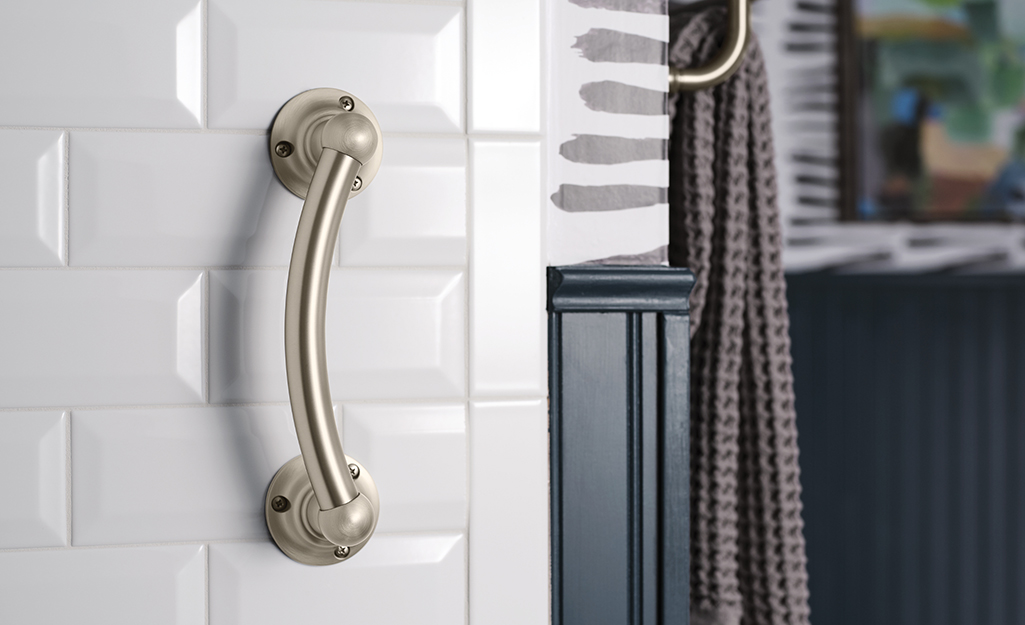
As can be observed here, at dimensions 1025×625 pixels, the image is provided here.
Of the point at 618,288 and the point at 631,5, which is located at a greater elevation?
the point at 631,5

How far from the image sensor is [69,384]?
0.38 m

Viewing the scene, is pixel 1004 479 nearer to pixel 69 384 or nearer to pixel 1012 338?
pixel 1012 338

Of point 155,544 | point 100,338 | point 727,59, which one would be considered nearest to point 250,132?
point 100,338

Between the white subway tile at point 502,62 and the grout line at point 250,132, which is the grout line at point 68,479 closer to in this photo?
the grout line at point 250,132

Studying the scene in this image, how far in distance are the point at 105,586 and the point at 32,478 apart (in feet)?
0.25

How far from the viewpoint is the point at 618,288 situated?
1.47 feet

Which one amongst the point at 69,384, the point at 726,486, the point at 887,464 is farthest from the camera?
the point at 887,464

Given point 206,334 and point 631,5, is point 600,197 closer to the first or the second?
point 631,5

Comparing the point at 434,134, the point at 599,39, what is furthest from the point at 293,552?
the point at 599,39

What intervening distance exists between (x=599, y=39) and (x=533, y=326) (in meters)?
0.20

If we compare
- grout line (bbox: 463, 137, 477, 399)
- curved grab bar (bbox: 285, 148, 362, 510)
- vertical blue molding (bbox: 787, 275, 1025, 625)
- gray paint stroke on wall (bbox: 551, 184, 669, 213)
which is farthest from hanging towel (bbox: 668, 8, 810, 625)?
vertical blue molding (bbox: 787, 275, 1025, 625)

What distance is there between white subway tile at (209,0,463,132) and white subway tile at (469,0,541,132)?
0.01 meters

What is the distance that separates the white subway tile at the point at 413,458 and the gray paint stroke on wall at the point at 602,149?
0.19m

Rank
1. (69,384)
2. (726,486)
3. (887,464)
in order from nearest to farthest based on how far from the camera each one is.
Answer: (69,384) < (726,486) < (887,464)
